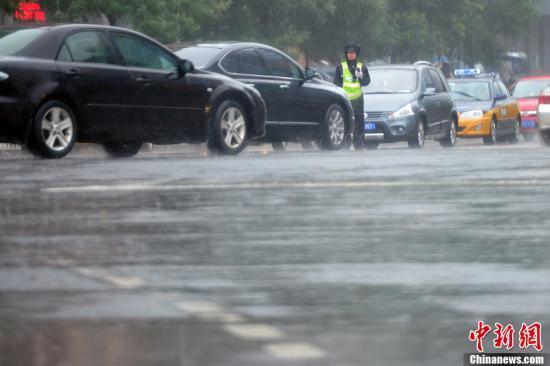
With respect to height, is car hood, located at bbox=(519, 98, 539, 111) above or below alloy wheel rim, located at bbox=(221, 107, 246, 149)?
below

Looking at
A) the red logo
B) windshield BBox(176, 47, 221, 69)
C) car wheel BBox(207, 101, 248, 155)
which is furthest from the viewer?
the red logo

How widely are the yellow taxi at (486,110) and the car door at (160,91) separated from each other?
15.9m

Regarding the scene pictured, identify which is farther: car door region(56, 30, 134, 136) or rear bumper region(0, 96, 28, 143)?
car door region(56, 30, 134, 136)

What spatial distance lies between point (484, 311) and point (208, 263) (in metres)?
1.66

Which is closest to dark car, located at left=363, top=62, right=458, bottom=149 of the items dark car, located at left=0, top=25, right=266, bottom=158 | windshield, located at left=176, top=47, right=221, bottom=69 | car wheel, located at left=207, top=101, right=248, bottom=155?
windshield, located at left=176, top=47, right=221, bottom=69

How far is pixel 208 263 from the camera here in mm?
6555

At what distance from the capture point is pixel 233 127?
17406mm

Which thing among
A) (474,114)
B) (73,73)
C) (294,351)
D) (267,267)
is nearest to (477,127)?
(474,114)

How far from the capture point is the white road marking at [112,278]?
592 cm

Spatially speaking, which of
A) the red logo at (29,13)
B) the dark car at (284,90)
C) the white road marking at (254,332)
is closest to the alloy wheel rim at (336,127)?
the dark car at (284,90)

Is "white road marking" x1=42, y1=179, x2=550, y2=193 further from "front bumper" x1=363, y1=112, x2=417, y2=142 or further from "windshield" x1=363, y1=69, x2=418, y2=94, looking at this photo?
"windshield" x1=363, y1=69, x2=418, y2=94

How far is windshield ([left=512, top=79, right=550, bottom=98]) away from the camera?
126 ft

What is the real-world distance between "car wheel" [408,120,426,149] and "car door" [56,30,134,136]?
11.2 meters

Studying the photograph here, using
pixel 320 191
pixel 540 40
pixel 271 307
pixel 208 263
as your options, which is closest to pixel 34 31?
pixel 320 191
